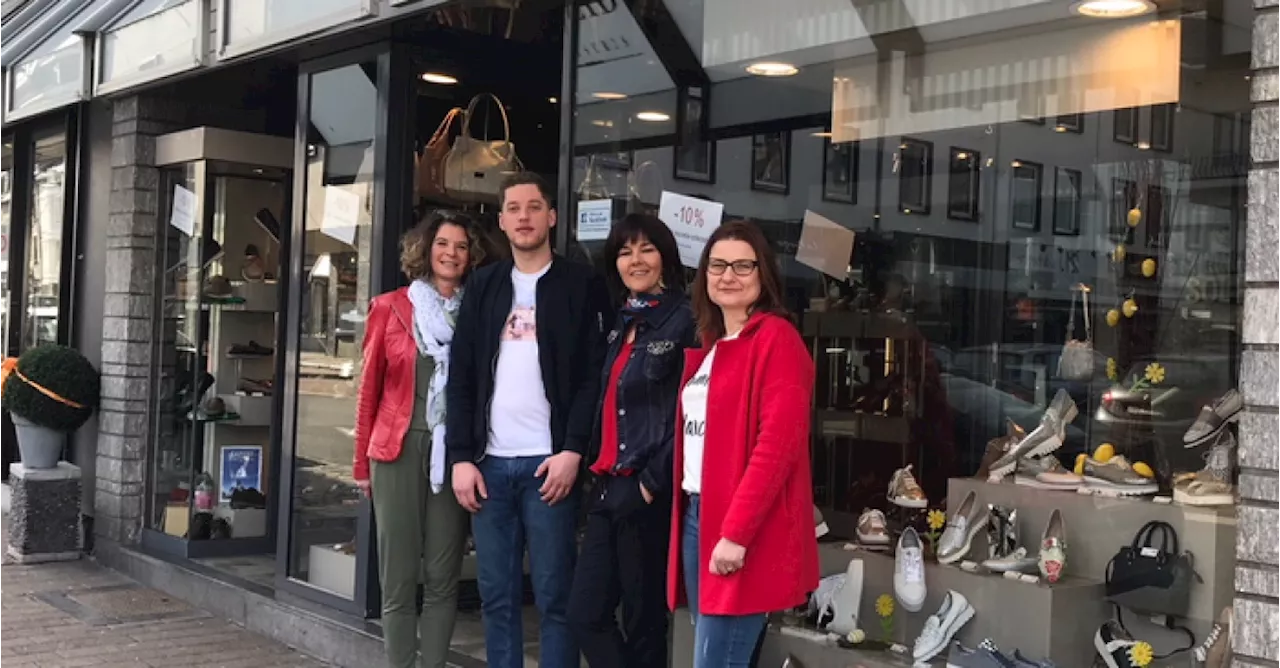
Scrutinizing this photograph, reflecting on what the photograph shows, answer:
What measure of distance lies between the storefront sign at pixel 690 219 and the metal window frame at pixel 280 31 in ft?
4.79

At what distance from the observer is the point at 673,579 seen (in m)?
3.54

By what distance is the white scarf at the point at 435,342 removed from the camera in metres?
4.27

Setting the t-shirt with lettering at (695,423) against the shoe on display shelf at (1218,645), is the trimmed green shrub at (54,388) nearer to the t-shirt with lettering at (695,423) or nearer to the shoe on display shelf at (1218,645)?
the t-shirt with lettering at (695,423)

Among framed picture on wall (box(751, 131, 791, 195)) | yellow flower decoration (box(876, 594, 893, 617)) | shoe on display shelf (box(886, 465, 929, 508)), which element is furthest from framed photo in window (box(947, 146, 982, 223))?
yellow flower decoration (box(876, 594, 893, 617))

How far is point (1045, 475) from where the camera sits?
425 centimetres

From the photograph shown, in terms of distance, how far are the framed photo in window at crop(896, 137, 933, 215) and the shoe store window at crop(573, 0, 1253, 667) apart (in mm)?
15

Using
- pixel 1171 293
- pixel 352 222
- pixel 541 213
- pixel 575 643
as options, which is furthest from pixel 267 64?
pixel 1171 293

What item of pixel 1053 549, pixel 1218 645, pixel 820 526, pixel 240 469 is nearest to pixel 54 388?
pixel 240 469

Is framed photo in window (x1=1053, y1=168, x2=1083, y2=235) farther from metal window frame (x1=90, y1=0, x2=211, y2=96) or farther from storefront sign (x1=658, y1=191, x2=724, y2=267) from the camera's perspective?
metal window frame (x1=90, y1=0, x2=211, y2=96)

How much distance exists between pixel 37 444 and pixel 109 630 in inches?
81.8

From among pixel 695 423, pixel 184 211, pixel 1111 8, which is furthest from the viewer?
A: pixel 184 211

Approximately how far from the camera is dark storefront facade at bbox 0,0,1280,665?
14.9 ft

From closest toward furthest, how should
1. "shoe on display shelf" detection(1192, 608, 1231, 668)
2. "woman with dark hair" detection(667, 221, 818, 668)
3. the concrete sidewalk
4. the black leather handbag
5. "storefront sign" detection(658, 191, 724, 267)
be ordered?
"shoe on display shelf" detection(1192, 608, 1231, 668) < "woman with dark hair" detection(667, 221, 818, 668) < the black leather handbag < "storefront sign" detection(658, 191, 724, 267) < the concrete sidewalk

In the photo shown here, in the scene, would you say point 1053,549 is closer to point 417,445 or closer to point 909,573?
point 909,573
